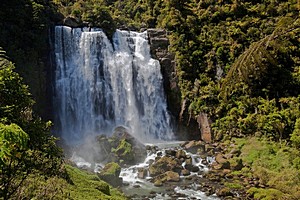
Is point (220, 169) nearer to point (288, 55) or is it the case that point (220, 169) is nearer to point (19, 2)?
point (288, 55)

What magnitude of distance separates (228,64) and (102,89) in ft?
41.3

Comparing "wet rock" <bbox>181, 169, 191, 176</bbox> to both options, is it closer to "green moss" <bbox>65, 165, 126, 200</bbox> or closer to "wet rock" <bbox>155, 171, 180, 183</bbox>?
"wet rock" <bbox>155, 171, 180, 183</bbox>

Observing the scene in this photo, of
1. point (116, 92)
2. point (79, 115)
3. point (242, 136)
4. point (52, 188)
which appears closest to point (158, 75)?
point (116, 92)

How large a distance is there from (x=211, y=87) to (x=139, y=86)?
284 inches

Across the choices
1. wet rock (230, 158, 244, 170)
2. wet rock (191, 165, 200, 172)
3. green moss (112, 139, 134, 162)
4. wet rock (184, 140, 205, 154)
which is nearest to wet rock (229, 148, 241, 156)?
wet rock (230, 158, 244, 170)

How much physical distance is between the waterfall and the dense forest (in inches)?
62.5

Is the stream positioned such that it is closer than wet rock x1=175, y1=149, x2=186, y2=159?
Answer: Yes

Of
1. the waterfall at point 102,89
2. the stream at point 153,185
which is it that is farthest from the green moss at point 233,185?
the waterfall at point 102,89

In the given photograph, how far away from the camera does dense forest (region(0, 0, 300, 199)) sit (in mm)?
18344

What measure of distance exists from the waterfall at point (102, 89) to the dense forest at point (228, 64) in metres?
1.59

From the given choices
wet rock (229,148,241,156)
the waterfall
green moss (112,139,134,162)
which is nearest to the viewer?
green moss (112,139,134,162)

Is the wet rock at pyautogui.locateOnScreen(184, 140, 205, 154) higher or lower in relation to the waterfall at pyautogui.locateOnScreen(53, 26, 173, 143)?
lower

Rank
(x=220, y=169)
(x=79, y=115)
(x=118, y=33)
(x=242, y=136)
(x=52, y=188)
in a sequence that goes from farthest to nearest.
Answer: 1. (x=118, y=33)
2. (x=79, y=115)
3. (x=242, y=136)
4. (x=220, y=169)
5. (x=52, y=188)

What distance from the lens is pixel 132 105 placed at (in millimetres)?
31000
